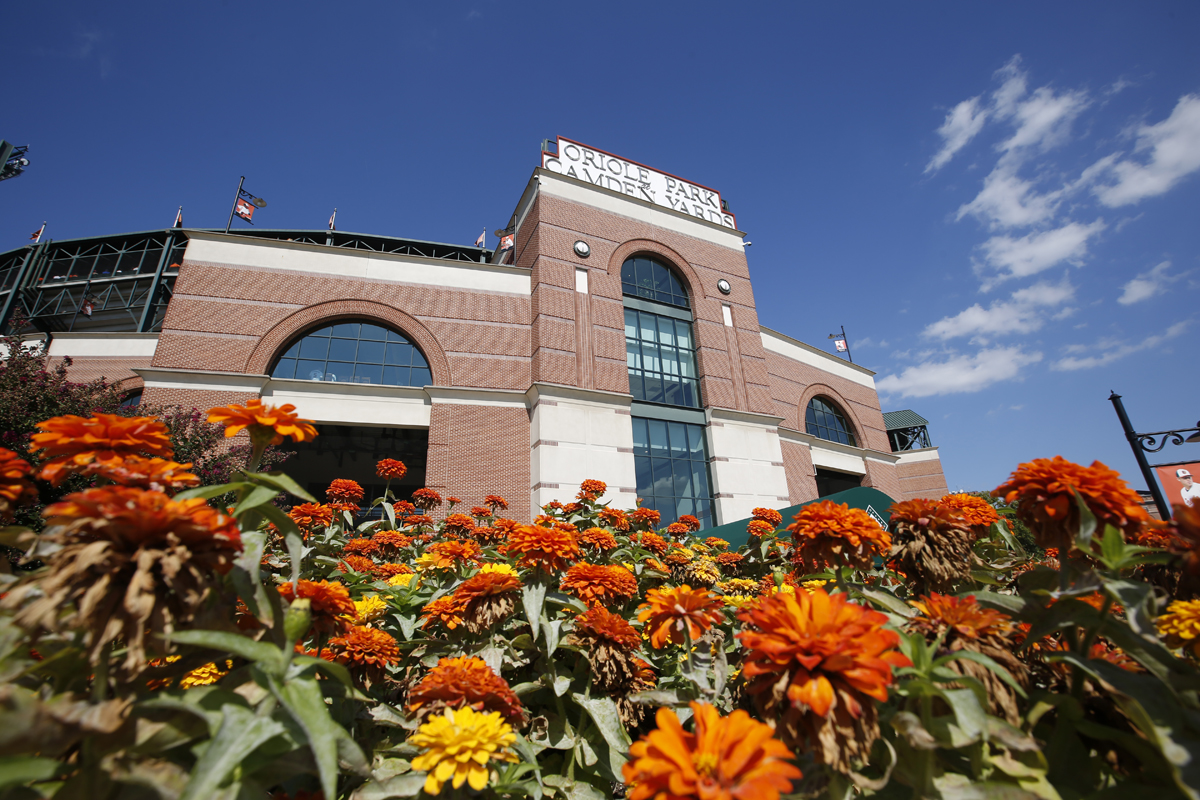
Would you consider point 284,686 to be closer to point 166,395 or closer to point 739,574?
point 739,574

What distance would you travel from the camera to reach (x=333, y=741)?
3.52ft

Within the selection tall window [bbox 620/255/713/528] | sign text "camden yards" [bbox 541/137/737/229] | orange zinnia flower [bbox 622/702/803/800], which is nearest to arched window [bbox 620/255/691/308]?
tall window [bbox 620/255/713/528]

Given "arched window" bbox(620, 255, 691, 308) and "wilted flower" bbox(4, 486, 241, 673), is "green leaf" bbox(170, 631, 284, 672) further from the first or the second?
"arched window" bbox(620, 255, 691, 308)

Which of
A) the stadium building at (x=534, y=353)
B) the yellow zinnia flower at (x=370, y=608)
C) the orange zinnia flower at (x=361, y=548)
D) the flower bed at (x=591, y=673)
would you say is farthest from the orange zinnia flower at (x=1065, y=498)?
the stadium building at (x=534, y=353)

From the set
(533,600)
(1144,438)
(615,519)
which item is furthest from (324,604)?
(1144,438)

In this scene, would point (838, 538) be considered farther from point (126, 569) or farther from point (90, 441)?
point (90, 441)

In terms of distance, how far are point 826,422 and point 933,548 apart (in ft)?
78.2

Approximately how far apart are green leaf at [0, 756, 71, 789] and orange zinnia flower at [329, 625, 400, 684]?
1109 millimetres

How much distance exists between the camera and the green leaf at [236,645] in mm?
1022

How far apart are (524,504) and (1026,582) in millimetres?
13793

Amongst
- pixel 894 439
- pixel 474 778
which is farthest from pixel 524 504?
pixel 894 439

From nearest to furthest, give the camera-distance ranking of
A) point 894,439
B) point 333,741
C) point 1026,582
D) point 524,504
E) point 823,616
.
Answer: point 333,741 → point 823,616 → point 1026,582 → point 524,504 → point 894,439

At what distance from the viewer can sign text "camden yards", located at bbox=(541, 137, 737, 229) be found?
18.6 metres

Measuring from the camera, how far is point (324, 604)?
6.01 feet
